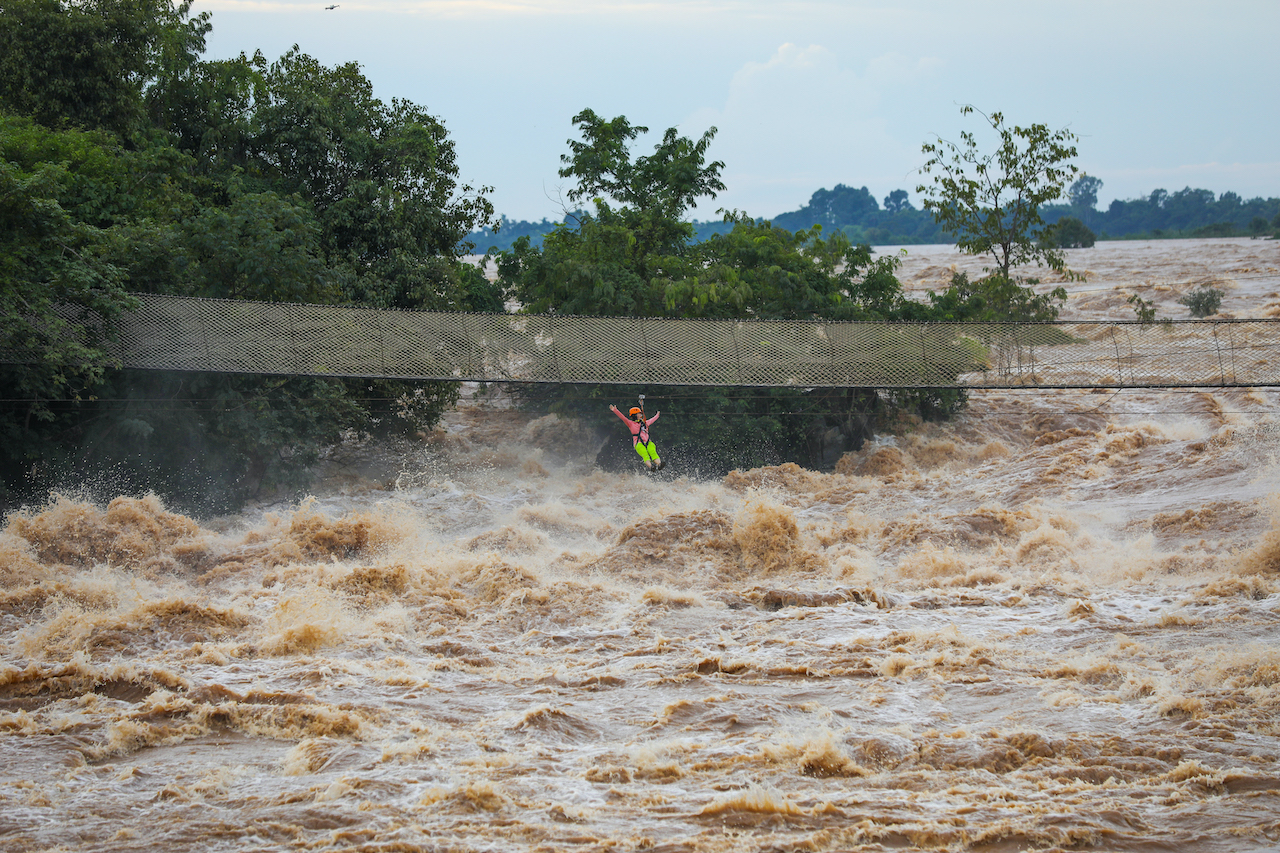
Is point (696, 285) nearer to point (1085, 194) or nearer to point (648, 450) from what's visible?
point (648, 450)

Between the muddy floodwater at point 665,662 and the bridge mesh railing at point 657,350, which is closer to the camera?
the muddy floodwater at point 665,662

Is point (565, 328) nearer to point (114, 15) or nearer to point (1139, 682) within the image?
point (1139, 682)

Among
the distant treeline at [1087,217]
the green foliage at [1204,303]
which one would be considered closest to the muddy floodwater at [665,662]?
the green foliage at [1204,303]

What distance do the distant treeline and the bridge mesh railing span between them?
4811cm

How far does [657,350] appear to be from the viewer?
527 inches

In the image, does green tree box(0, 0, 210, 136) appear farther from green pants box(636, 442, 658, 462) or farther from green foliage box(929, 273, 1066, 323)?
green foliage box(929, 273, 1066, 323)

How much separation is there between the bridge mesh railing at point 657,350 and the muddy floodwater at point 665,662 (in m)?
1.71

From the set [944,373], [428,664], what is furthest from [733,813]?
[944,373]

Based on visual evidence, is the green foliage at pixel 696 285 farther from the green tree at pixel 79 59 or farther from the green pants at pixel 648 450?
the green tree at pixel 79 59

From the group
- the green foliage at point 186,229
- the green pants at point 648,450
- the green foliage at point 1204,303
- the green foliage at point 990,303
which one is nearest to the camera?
the green foliage at point 186,229

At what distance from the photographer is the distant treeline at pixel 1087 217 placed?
67.8 meters

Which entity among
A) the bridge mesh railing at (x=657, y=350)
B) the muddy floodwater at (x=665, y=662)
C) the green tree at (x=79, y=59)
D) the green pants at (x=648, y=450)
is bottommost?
the muddy floodwater at (x=665, y=662)

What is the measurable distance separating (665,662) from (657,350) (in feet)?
16.7

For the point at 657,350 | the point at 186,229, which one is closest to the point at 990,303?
the point at 657,350
